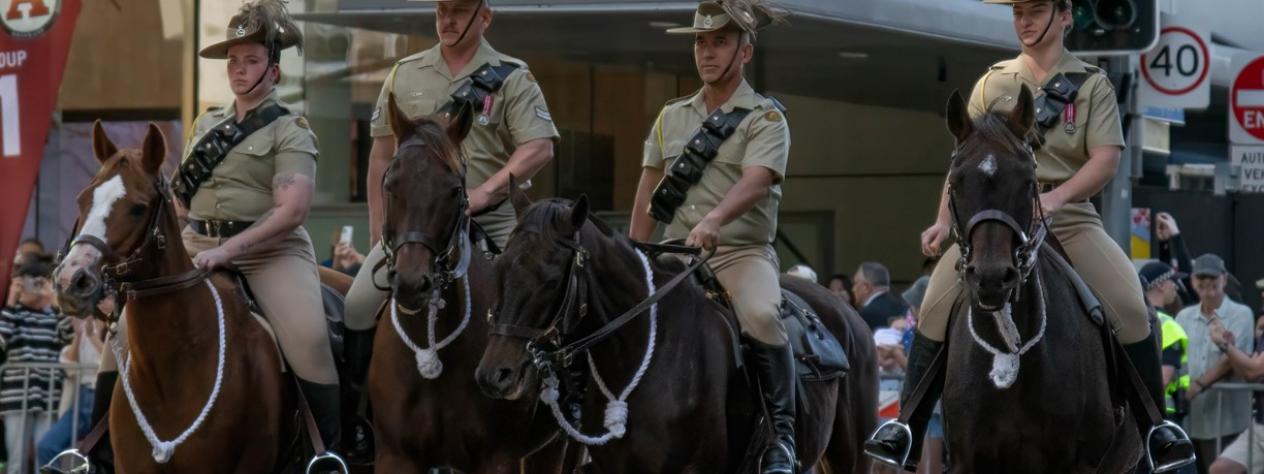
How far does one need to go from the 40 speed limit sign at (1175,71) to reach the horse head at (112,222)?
7.92 meters

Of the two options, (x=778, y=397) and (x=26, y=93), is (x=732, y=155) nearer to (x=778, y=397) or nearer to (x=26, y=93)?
(x=778, y=397)

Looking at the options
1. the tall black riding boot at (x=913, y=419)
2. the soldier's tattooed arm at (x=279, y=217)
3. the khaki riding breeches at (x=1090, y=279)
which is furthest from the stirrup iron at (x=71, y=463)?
the khaki riding breeches at (x=1090, y=279)

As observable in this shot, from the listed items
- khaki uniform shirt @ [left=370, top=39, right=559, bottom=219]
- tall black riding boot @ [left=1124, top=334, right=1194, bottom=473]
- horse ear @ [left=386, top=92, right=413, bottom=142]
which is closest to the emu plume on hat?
khaki uniform shirt @ [left=370, top=39, right=559, bottom=219]

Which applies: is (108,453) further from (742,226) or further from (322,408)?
(742,226)

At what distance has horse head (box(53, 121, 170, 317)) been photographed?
9.49 m

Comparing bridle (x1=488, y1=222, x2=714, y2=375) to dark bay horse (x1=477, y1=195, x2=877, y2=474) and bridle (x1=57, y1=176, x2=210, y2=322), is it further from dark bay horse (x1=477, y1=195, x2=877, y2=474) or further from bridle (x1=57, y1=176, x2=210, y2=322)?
bridle (x1=57, y1=176, x2=210, y2=322)

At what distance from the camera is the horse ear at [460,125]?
10438mm

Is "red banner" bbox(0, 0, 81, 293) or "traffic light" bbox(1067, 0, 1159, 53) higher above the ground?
"traffic light" bbox(1067, 0, 1159, 53)

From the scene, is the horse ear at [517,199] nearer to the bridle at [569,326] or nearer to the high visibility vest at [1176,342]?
the bridle at [569,326]

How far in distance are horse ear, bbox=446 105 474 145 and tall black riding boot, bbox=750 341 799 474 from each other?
164 centimetres

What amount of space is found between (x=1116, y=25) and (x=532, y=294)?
618 cm

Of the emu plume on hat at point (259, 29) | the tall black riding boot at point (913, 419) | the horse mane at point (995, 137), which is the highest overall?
the emu plume on hat at point (259, 29)

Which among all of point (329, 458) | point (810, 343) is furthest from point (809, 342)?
point (329, 458)

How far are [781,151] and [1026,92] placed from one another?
1592 millimetres
